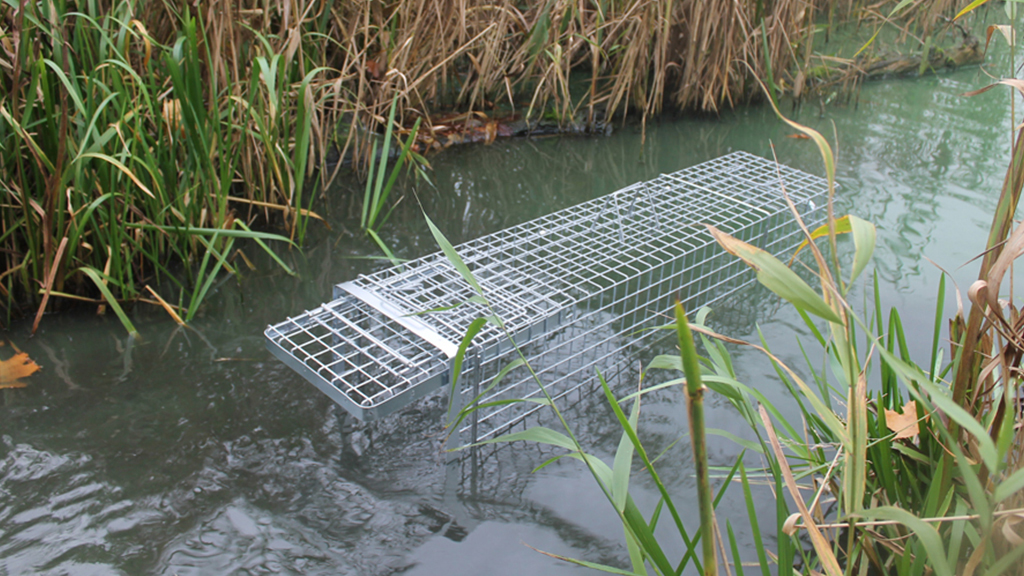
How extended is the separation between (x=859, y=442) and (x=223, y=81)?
203 cm

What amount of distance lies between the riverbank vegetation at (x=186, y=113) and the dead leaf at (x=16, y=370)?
12 centimetres

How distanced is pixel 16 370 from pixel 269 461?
0.71m

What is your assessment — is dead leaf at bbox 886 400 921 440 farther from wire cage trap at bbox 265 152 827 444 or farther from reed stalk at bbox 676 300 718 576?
reed stalk at bbox 676 300 718 576

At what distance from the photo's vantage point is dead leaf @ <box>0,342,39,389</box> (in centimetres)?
165

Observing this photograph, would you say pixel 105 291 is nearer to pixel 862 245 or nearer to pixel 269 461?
pixel 269 461

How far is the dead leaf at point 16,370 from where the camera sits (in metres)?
1.65

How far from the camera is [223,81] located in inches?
84.7

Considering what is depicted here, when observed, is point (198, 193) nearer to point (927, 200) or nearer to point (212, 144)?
point (212, 144)

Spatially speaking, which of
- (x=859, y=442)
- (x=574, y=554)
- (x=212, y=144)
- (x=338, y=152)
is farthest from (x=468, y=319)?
(x=338, y=152)

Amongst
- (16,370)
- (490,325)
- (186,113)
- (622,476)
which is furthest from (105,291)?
(622,476)

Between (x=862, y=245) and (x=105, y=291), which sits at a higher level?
(x=862, y=245)

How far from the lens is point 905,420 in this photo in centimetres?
118

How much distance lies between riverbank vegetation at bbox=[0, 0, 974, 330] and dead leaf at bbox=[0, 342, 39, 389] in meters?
0.12

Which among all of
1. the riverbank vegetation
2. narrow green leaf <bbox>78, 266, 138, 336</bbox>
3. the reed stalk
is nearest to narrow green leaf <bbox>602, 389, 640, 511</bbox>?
the reed stalk
